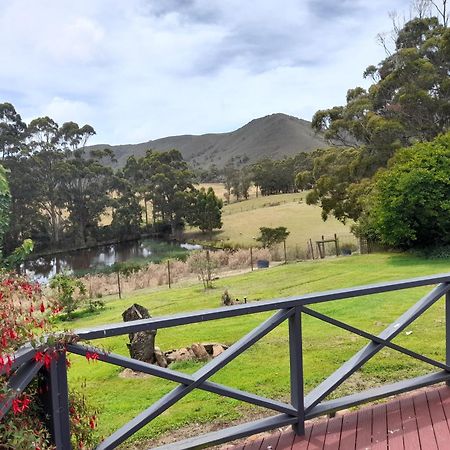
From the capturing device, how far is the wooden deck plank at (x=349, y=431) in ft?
9.40

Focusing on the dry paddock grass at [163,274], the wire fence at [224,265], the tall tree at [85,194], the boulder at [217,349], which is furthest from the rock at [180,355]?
the tall tree at [85,194]

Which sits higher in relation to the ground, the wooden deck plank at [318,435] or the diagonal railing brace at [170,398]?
the diagonal railing brace at [170,398]

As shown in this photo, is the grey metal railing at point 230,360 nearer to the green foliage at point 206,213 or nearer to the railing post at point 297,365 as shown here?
the railing post at point 297,365

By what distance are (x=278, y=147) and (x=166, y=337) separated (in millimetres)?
132715

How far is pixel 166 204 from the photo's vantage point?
A: 4869 cm

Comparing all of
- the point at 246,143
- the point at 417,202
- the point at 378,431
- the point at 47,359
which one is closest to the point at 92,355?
the point at 47,359

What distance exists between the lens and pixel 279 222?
4362cm

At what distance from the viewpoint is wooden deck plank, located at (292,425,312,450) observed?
114 inches

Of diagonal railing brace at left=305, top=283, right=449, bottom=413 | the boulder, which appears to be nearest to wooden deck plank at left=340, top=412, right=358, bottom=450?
diagonal railing brace at left=305, top=283, right=449, bottom=413

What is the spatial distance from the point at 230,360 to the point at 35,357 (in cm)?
102

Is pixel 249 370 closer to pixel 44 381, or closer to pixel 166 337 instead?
pixel 166 337

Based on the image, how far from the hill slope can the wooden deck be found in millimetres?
117770

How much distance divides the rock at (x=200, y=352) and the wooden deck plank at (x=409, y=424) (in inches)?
115

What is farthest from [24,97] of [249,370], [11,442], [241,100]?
[11,442]
